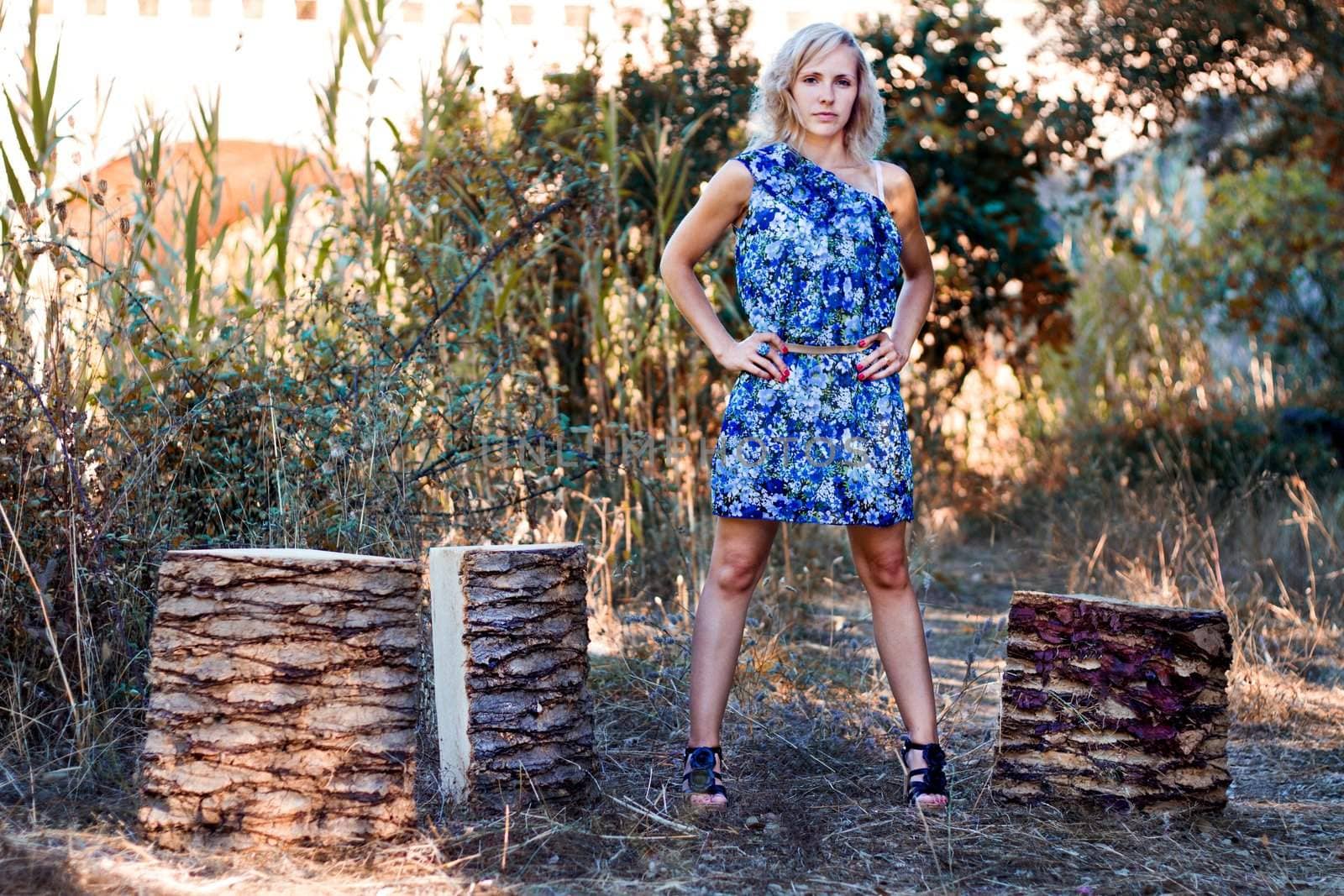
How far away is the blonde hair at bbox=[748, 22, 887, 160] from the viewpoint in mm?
2756

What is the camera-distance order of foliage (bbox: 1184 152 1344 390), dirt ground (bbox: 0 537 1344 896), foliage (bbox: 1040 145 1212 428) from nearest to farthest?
dirt ground (bbox: 0 537 1344 896) < foliage (bbox: 1184 152 1344 390) < foliage (bbox: 1040 145 1212 428)

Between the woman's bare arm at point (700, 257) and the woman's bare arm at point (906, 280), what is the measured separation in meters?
0.21

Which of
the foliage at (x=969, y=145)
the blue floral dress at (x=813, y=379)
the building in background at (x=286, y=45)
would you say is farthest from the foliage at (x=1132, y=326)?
the blue floral dress at (x=813, y=379)

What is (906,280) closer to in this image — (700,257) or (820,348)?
(820,348)

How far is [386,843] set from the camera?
245 cm

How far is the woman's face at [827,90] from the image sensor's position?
8.99ft

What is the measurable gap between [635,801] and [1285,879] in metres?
1.23

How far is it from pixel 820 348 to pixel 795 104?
513 millimetres

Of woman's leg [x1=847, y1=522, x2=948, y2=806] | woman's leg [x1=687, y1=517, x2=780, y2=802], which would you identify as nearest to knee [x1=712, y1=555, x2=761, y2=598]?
woman's leg [x1=687, y1=517, x2=780, y2=802]

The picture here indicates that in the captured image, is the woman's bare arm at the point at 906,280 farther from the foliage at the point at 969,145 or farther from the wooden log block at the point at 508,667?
the foliage at the point at 969,145

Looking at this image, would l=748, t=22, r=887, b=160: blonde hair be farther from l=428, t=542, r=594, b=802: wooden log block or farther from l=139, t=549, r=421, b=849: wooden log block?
l=139, t=549, r=421, b=849: wooden log block

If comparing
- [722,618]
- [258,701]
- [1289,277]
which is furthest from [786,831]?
[1289,277]

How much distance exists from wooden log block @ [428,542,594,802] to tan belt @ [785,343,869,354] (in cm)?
59

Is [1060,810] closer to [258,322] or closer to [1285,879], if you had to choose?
[1285,879]
